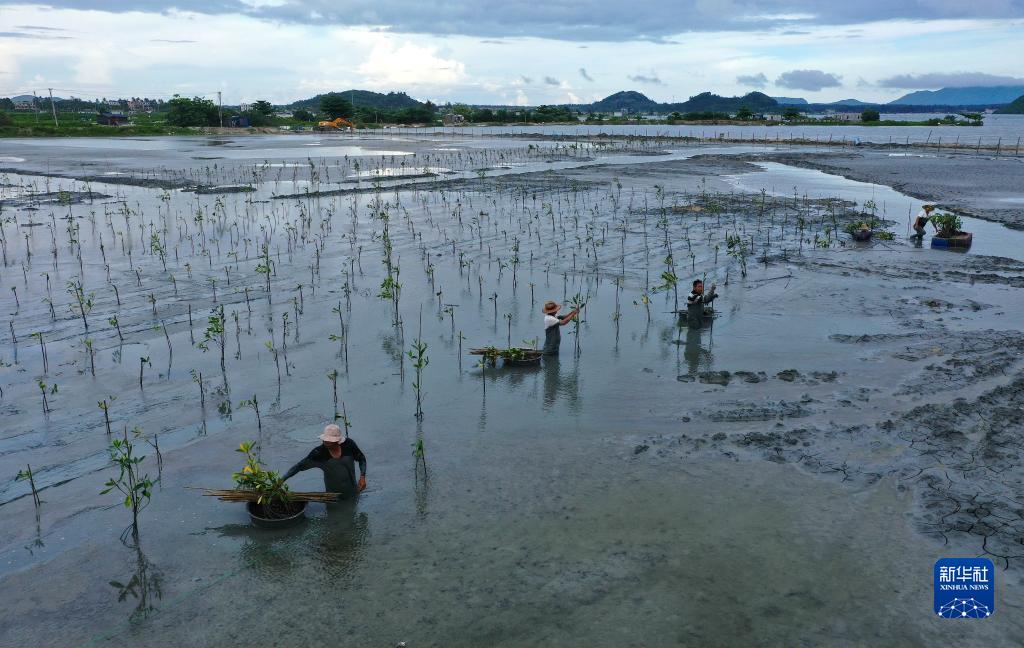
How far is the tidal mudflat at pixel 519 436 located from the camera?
6.14 m

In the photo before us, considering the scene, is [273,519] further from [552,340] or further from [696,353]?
[696,353]

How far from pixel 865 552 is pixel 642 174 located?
34189 millimetres

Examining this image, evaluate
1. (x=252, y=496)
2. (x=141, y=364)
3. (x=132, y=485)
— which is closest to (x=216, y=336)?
(x=141, y=364)

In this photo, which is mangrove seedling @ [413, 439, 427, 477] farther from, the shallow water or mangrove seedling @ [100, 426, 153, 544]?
the shallow water

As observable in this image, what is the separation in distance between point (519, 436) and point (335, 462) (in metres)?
2.53

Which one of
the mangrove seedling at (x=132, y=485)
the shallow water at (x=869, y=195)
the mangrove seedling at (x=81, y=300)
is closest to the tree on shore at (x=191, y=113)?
the shallow water at (x=869, y=195)

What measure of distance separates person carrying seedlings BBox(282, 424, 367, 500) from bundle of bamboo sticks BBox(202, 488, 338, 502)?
0.48 feet

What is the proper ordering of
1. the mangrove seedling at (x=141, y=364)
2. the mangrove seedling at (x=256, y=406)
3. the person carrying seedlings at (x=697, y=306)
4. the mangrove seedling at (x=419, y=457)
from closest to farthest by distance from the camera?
the mangrove seedling at (x=419, y=457) < the mangrove seedling at (x=256, y=406) < the mangrove seedling at (x=141, y=364) < the person carrying seedlings at (x=697, y=306)

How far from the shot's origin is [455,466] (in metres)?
8.47

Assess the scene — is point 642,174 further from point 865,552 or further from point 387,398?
point 865,552

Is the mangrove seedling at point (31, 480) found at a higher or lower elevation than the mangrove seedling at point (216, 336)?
lower

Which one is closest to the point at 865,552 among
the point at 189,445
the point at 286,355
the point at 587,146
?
the point at 189,445

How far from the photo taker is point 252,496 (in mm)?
7281

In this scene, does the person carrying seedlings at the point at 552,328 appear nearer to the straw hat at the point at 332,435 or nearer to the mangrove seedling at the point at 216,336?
the straw hat at the point at 332,435
